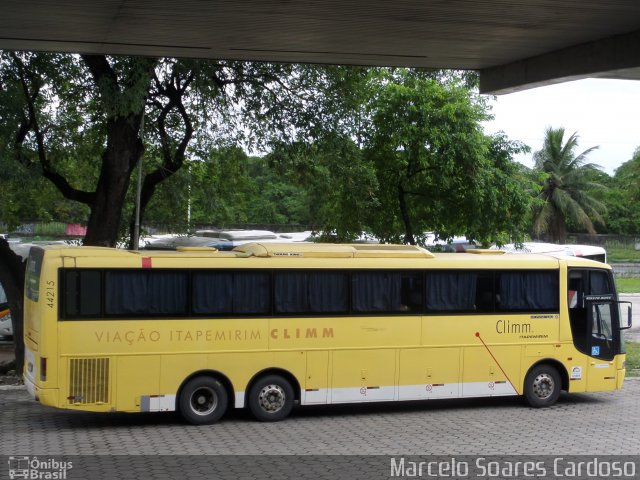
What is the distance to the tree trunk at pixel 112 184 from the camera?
19094mm

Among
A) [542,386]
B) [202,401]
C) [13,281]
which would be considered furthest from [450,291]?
[13,281]

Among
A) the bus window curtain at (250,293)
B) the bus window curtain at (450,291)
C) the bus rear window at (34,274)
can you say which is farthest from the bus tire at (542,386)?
the bus rear window at (34,274)

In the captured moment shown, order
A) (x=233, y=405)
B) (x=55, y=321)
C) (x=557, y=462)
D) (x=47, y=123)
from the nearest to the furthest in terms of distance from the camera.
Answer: (x=557, y=462) → (x=55, y=321) → (x=233, y=405) → (x=47, y=123)

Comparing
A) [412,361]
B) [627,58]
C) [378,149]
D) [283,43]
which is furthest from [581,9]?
[378,149]

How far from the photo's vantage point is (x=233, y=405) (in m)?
14.9

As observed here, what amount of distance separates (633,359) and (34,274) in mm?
15138

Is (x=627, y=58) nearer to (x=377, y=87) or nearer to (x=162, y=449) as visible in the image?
(x=162, y=449)

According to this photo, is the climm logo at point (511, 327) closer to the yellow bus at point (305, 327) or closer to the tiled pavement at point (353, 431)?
the yellow bus at point (305, 327)

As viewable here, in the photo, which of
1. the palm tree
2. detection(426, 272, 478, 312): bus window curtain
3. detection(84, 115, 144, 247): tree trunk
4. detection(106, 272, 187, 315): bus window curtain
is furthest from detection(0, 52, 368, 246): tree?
the palm tree

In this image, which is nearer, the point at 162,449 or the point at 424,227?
the point at 162,449

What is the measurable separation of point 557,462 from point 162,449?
5226 millimetres

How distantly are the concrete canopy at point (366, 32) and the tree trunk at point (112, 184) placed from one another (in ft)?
10.2

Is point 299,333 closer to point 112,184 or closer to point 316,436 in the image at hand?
point 316,436

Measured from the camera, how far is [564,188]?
61.4 m
